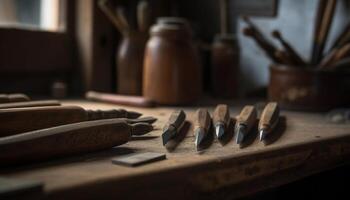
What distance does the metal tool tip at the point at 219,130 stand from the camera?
2.52 ft

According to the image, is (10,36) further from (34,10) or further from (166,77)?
(166,77)

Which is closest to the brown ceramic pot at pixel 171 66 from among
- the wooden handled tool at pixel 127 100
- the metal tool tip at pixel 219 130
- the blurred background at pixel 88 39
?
the wooden handled tool at pixel 127 100

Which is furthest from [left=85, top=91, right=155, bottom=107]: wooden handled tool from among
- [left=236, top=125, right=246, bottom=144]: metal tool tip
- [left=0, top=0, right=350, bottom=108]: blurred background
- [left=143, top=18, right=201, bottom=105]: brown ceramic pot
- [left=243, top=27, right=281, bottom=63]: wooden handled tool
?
[left=236, top=125, right=246, bottom=144]: metal tool tip

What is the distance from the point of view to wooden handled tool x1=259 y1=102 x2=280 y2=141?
2.59ft

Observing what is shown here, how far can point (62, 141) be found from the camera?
0.60 meters

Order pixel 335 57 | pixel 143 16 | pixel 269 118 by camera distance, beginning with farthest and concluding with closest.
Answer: pixel 143 16, pixel 335 57, pixel 269 118

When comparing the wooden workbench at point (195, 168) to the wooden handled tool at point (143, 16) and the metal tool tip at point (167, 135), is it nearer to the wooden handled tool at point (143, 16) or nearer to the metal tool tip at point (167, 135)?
the metal tool tip at point (167, 135)

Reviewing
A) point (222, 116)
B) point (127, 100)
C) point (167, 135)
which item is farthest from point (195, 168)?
point (127, 100)

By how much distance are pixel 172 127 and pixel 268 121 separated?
0.56ft

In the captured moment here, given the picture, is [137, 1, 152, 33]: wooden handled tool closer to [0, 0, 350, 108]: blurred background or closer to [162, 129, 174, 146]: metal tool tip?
[0, 0, 350, 108]: blurred background

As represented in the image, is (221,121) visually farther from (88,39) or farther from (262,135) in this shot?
(88,39)

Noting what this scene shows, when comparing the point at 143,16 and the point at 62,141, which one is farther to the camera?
the point at 143,16

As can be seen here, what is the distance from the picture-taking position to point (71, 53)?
1.39 meters

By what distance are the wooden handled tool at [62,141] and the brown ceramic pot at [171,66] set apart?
1.60ft
